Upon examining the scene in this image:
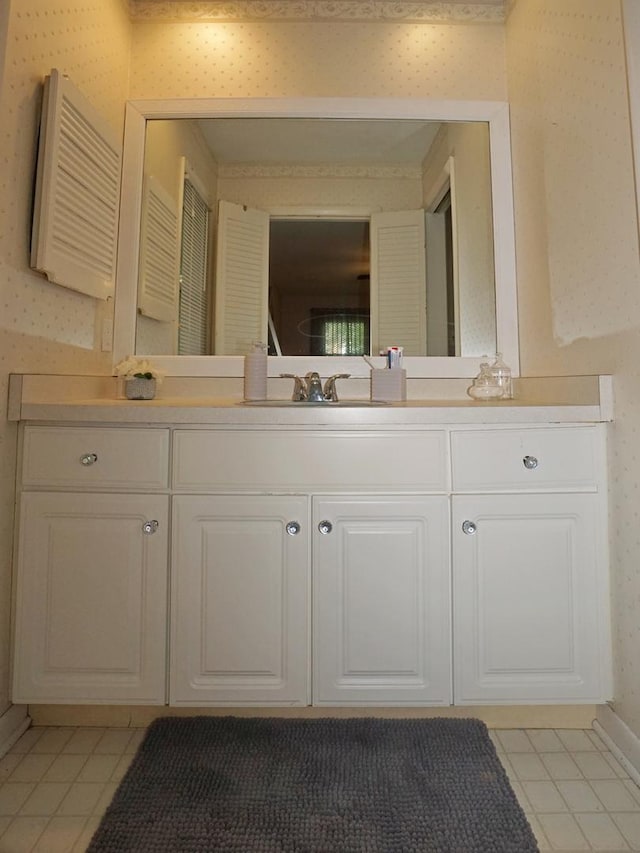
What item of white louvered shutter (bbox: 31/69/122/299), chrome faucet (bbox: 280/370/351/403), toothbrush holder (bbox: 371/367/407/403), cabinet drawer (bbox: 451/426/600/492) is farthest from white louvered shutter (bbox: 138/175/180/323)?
cabinet drawer (bbox: 451/426/600/492)

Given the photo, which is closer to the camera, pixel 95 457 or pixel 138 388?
pixel 95 457

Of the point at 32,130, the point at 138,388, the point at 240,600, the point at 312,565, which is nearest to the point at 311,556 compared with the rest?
the point at 312,565

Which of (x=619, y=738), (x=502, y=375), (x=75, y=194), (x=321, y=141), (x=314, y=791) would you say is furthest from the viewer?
(x=321, y=141)

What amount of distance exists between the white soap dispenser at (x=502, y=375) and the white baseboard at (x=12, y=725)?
5.82ft

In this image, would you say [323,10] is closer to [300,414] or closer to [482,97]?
[482,97]

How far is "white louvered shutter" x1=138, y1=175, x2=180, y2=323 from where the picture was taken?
1.75 meters

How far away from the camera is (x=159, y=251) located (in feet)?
5.78

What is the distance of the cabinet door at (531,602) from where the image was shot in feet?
3.93

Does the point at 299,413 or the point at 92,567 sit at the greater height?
the point at 299,413

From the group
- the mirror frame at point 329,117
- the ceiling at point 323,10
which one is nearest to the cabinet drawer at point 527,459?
the mirror frame at point 329,117

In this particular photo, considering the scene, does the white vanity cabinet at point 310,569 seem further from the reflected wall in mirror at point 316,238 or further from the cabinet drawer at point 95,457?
the reflected wall in mirror at point 316,238

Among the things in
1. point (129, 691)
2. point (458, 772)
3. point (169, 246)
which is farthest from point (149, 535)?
point (169, 246)

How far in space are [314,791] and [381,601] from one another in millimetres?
438

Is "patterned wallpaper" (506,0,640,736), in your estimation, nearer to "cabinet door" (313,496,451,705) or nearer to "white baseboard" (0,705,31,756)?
"cabinet door" (313,496,451,705)
